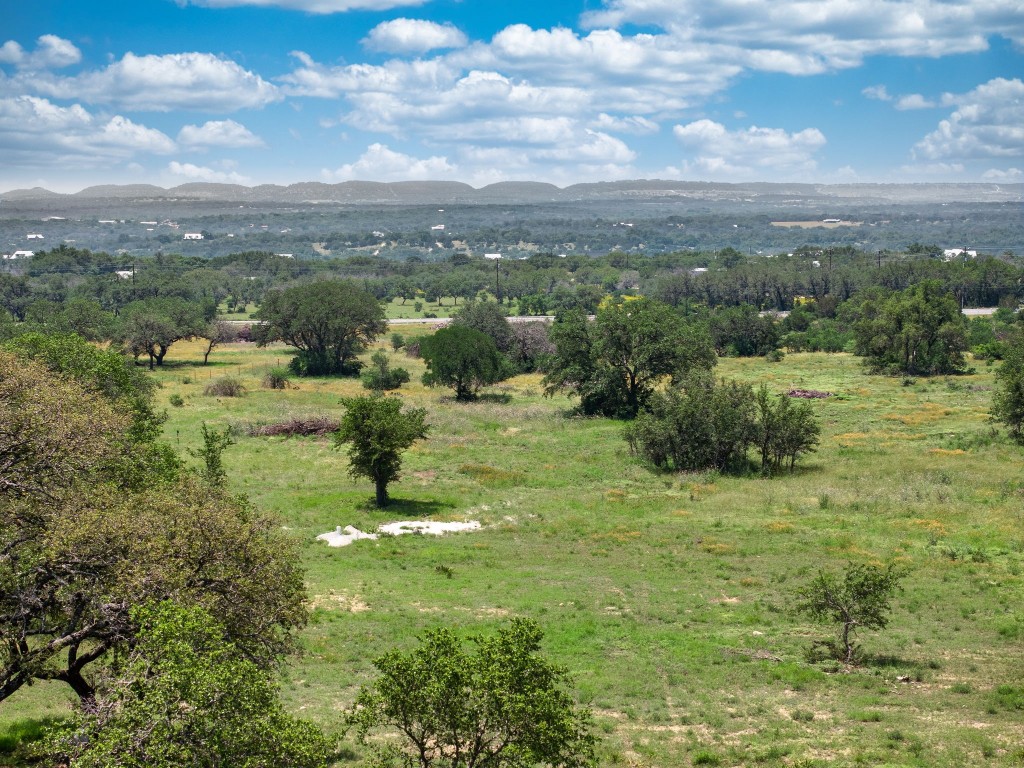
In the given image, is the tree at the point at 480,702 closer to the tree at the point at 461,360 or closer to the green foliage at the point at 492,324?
the tree at the point at 461,360

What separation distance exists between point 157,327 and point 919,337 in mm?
68749

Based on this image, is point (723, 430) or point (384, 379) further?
point (384, 379)

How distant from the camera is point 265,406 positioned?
6719cm

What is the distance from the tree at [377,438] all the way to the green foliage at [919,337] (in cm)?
5692

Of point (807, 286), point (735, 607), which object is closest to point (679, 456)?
point (735, 607)

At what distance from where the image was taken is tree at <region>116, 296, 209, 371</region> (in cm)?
A: 8806

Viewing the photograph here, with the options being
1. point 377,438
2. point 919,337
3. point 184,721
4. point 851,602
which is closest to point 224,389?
point 377,438

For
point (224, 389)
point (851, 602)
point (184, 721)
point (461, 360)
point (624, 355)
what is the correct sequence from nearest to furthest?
point (184, 721) < point (851, 602) < point (624, 355) < point (461, 360) < point (224, 389)

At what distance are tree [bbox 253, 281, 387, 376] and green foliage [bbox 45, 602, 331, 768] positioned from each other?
74.6 m

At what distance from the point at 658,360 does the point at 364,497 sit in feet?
95.0

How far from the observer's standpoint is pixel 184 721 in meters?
11.8

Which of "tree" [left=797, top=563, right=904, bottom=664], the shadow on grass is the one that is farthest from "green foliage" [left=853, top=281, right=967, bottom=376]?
"tree" [left=797, top=563, right=904, bottom=664]

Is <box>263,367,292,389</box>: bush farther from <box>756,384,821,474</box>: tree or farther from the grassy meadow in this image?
<box>756,384,821,474</box>: tree

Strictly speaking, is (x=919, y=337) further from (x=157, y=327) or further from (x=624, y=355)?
(x=157, y=327)
